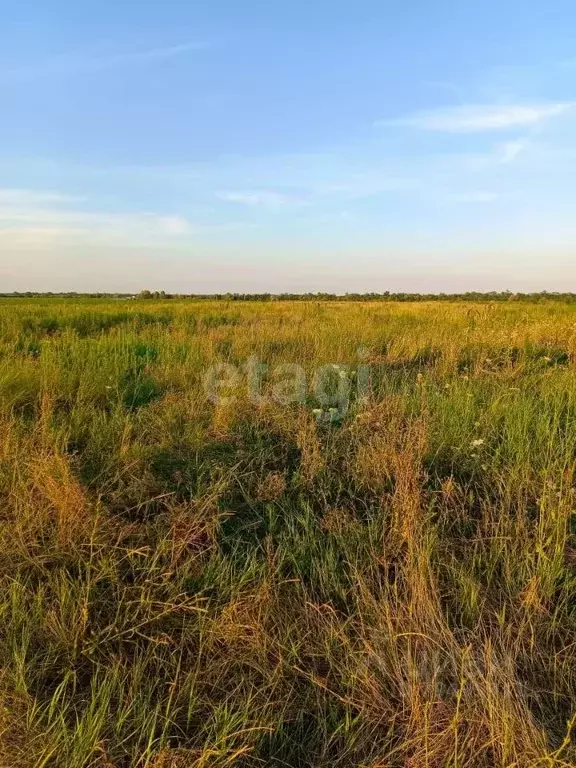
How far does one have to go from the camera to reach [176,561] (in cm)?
200

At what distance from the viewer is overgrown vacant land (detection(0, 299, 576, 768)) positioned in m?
1.35

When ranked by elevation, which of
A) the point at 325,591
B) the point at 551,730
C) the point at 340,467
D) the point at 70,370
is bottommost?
the point at 551,730

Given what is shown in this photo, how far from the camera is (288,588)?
191 centimetres

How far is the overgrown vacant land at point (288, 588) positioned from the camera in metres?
1.35

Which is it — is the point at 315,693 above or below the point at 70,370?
below

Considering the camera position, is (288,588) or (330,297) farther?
(330,297)

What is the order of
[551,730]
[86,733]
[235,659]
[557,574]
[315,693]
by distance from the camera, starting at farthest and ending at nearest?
[557,574] < [235,659] < [315,693] < [551,730] < [86,733]

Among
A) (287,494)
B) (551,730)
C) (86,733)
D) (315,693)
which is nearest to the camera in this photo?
(86,733)

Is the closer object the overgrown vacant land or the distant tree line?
the overgrown vacant land

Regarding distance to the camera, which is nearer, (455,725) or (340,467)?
(455,725)

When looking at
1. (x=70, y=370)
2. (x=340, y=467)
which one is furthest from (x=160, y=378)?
(x=340, y=467)

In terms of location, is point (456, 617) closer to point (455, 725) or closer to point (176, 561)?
point (455, 725)

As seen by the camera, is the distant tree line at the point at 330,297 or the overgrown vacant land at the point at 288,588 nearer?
the overgrown vacant land at the point at 288,588

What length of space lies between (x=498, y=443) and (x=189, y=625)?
2149 mm
